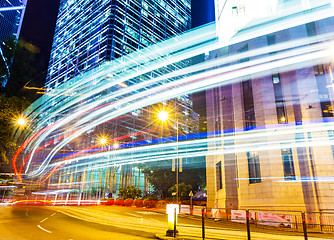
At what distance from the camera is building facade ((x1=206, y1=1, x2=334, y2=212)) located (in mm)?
21781

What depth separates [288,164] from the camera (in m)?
23.7

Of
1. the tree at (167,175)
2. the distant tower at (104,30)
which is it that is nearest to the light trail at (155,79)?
the tree at (167,175)

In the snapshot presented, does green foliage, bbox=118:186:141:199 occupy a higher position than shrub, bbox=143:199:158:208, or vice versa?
green foliage, bbox=118:186:141:199

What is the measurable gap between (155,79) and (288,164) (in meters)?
64.6

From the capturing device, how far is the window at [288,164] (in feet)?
76.5

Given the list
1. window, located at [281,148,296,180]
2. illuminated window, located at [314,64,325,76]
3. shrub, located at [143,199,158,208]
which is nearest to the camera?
window, located at [281,148,296,180]

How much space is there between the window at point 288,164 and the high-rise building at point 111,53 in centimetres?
3845

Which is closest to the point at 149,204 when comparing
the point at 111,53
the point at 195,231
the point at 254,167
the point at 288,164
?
the point at 254,167

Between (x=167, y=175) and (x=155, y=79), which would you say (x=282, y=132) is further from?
(x=155, y=79)

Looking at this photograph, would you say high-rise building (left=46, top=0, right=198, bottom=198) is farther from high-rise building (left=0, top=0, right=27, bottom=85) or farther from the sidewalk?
the sidewalk

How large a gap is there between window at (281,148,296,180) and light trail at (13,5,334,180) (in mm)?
931

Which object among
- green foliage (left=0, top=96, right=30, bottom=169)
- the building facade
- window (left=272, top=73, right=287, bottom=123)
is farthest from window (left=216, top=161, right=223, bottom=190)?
green foliage (left=0, top=96, right=30, bottom=169)

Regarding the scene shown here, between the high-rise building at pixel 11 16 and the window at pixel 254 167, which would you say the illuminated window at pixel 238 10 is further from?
the high-rise building at pixel 11 16

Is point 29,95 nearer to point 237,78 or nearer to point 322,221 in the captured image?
point 237,78
